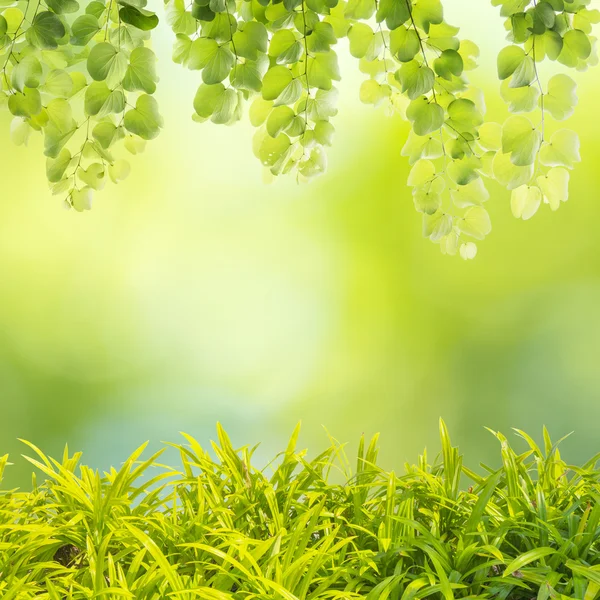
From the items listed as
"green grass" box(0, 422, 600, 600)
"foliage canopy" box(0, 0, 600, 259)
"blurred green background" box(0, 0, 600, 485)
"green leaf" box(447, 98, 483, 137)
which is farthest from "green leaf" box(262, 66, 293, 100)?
"blurred green background" box(0, 0, 600, 485)

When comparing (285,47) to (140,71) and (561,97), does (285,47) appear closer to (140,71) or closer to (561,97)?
(140,71)

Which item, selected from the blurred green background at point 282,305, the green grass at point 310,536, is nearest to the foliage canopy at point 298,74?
the green grass at point 310,536

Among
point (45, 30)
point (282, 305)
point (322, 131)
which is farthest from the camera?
point (282, 305)

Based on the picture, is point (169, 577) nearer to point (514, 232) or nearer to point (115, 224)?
point (115, 224)

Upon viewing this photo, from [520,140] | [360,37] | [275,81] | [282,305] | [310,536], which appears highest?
[282,305]

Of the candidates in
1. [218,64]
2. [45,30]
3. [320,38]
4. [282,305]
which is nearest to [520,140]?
[320,38]

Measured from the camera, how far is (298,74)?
0.98 m

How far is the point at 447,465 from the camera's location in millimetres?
1101

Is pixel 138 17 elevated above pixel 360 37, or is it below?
below

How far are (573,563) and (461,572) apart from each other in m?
0.14

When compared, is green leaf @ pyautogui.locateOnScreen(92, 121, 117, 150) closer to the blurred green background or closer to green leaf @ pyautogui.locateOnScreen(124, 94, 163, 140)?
green leaf @ pyautogui.locateOnScreen(124, 94, 163, 140)

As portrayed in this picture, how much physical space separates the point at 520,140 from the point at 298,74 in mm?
334

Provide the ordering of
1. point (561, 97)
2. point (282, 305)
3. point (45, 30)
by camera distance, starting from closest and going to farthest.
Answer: point (45, 30)
point (561, 97)
point (282, 305)

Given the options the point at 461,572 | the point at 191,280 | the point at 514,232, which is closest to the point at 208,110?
the point at 461,572
